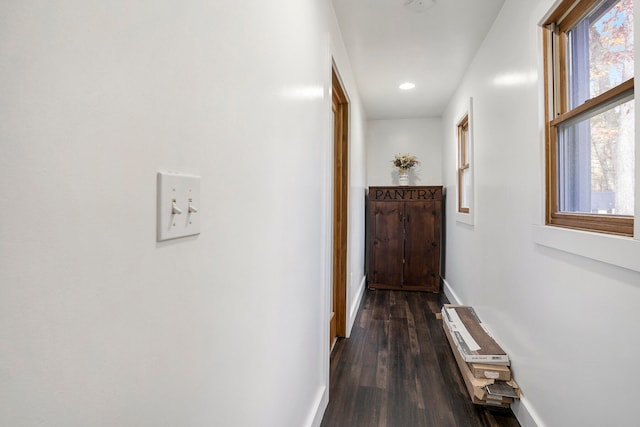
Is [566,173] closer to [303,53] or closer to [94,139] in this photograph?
[303,53]

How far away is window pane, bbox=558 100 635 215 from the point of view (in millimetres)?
1184

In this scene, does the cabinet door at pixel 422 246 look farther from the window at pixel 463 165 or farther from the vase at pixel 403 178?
the window at pixel 463 165

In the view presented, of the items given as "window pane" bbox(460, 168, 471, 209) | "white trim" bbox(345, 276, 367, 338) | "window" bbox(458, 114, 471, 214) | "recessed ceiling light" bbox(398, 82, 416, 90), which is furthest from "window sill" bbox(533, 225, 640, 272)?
"recessed ceiling light" bbox(398, 82, 416, 90)

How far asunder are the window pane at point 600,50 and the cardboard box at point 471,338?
151cm

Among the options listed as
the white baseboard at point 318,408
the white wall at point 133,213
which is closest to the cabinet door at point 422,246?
the white baseboard at point 318,408

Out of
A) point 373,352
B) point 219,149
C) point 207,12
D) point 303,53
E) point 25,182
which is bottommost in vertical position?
point 373,352

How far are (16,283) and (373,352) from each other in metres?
2.68

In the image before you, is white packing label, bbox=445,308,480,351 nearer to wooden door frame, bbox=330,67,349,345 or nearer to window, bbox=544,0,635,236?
wooden door frame, bbox=330,67,349,345

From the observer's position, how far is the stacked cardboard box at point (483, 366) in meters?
1.94

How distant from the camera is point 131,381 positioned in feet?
1.68

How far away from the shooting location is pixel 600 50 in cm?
132

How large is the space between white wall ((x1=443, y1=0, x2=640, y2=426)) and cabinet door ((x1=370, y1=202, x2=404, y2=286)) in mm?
1506

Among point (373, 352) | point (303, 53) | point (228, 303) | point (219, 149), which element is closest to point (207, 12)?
point (219, 149)

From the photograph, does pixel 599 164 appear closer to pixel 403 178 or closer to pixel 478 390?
pixel 478 390
